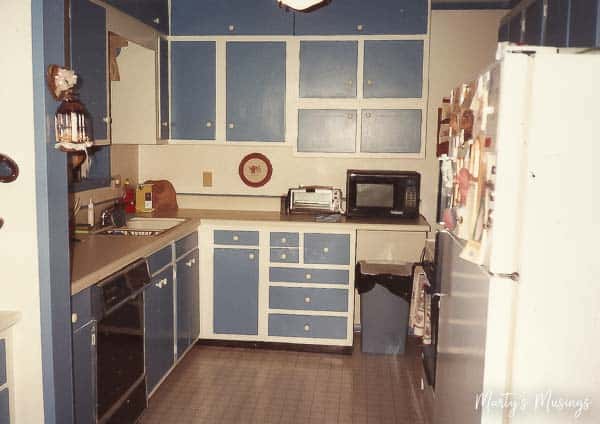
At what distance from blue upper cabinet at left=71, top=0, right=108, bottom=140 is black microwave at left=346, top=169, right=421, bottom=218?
69.6 inches

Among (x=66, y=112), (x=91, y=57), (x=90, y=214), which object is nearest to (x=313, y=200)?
(x=90, y=214)

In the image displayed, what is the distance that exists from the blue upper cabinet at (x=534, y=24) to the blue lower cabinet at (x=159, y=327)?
2393mm

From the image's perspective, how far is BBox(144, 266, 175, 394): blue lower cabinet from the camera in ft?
9.93

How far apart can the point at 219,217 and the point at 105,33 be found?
57.1 inches

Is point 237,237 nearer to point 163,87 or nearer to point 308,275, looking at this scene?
point 308,275

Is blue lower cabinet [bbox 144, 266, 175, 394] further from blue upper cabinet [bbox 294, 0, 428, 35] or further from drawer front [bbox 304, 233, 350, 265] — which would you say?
blue upper cabinet [bbox 294, 0, 428, 35]

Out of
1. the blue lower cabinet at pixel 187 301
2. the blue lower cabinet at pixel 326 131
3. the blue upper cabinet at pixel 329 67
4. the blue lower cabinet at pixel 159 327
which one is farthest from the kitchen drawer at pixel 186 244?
the blue upper cabinet at pixel 329 67

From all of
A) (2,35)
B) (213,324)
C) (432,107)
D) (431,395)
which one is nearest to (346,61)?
(432,107)

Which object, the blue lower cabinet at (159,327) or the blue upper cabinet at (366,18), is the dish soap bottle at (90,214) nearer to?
the blue lower cabinet at (159,327)

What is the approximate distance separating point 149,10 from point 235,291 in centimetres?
199

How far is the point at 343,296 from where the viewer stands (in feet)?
12.9

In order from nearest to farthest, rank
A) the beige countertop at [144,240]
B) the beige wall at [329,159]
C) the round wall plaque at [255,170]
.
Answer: the beige countertop at [144,240] < the beige wall at [329,159] < the round wall plaque at [255,170]

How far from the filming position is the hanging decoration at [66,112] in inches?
74.1

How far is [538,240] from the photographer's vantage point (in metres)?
1.62
